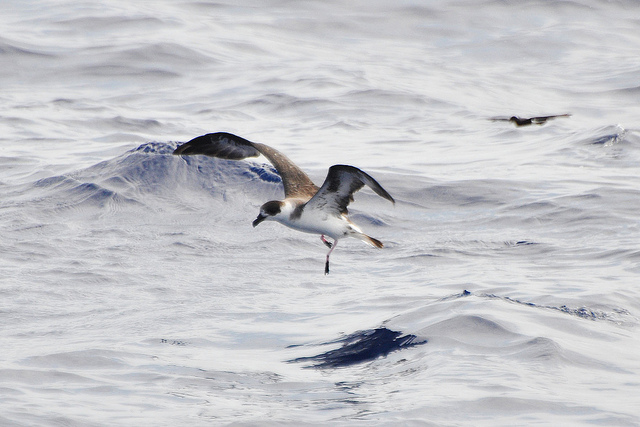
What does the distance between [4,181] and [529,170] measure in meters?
8.37

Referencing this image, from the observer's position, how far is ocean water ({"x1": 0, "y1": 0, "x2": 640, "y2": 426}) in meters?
6.64

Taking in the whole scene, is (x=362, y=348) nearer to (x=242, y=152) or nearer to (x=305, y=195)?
(x=305, y=195)

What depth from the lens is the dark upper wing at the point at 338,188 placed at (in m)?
8.11

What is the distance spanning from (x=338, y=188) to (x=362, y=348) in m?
1.72

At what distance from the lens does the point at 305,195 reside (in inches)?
370

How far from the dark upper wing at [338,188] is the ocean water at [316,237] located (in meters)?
1.05

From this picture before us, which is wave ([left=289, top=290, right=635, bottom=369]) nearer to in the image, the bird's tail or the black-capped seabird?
the bird's tail

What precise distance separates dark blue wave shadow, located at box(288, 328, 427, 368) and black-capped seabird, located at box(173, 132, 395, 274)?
3.64 feet

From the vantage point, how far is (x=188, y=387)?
6.72 metres

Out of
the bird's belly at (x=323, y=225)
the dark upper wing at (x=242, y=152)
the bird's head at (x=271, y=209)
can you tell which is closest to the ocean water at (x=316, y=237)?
the bird's belly at (x=323, y=225)

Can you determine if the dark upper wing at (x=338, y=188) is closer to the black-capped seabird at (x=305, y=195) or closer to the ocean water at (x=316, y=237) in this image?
the black-capped seabird at (x=305, y=195)

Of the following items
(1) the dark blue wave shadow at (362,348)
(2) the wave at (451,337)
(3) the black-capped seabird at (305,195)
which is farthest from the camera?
(3) the black-capped seabird at (305,195)

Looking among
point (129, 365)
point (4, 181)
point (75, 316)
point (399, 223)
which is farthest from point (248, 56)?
point (129, 365)

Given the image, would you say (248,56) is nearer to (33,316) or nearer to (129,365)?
(33,316)
